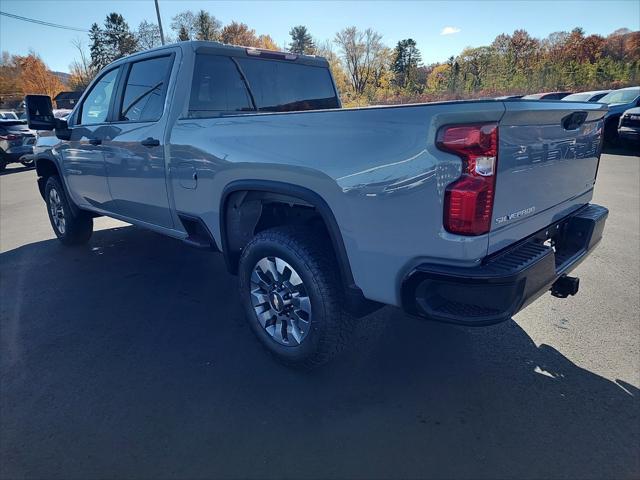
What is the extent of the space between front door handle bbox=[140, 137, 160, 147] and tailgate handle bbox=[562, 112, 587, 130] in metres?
2.73

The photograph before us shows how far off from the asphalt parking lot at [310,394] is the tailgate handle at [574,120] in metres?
1.44

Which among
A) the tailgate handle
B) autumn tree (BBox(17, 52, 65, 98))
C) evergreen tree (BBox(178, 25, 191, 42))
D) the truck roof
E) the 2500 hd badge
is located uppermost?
evergreen tree (BBox(178, 25, 191, 42))

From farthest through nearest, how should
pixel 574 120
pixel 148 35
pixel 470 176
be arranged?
1. pixel 148 35
2. pixel 574 120
3. pixel 470 176

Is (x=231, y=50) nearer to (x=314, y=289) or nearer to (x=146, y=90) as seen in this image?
(x=146, y=90)

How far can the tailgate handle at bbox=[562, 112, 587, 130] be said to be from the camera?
2.31 metres

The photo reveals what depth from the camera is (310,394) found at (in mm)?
2537

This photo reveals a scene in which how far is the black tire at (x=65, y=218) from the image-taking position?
17.0 ft

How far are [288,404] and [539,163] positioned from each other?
1850 mm

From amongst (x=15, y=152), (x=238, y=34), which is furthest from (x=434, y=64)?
(x=15, y=152)

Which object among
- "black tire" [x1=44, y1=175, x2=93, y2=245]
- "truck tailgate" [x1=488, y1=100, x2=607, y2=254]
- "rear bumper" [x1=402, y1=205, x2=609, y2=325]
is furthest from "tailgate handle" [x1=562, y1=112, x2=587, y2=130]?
"black tire" [x1=44, y1=175, x2=93, y2=245]

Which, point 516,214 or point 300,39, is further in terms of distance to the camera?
point 300,39

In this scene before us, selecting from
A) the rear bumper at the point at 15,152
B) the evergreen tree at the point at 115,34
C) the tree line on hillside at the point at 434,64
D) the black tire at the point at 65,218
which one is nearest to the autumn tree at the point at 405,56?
the tree line on hillside at the point at 434,64

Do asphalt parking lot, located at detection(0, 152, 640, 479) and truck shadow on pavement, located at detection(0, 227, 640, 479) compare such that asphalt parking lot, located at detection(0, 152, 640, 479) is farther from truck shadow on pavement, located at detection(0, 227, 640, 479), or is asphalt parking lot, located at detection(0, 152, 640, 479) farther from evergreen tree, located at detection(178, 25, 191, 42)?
evergreen tree, located at detection(178, 25, 191, 42)

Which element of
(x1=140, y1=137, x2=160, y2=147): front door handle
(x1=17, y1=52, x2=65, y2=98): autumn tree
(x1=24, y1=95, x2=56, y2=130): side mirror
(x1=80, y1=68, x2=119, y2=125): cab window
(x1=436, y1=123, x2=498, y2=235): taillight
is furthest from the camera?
(x1=17, y1=52, x2=65, y2=98): autumn tree
